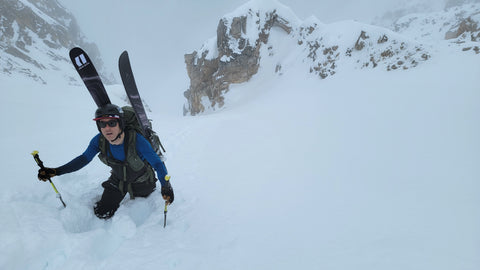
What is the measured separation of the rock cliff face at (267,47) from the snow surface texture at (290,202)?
33.3 ft

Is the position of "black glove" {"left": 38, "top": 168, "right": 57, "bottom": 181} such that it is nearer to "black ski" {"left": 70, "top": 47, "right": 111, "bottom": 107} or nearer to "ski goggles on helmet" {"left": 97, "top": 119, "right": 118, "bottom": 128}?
"ski goggles on helmet" {"left": 97, "top": 119, "right": 118, "bottom": 128}

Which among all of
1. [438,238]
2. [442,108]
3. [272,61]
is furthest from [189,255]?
[272,61]

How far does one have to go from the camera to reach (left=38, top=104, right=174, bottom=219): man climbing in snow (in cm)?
249

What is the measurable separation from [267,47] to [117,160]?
31345mm

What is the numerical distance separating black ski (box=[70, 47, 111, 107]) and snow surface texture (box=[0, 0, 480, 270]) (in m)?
1.74

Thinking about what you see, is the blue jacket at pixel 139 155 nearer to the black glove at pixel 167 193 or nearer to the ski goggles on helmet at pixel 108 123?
the black glove at pixel 167 193

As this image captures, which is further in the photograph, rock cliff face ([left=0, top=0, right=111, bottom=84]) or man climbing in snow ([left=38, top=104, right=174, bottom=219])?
rock cliff face ([left=0, top=0, right=111, bottom=84])

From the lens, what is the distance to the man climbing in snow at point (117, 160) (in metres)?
2.49

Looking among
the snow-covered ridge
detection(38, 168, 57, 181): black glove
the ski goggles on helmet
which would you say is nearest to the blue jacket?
detection(38, 168, 57, 181): black glove

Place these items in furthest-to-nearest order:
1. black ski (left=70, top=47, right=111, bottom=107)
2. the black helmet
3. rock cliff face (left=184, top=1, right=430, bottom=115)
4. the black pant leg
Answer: rock cliff face (left=184, top=1, right=430, bottom=115) → black ski (left=70, top=47, right=111, bottom=107) → the black pant leg → the black helmet

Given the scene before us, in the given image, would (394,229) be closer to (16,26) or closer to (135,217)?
(135,217)

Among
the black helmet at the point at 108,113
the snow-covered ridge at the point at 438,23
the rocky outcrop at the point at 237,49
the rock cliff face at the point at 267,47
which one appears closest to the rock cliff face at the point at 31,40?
the rock cliff face at the point at 267,47

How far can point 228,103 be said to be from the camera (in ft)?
94.9

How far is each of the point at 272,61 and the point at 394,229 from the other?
96.5 ft
